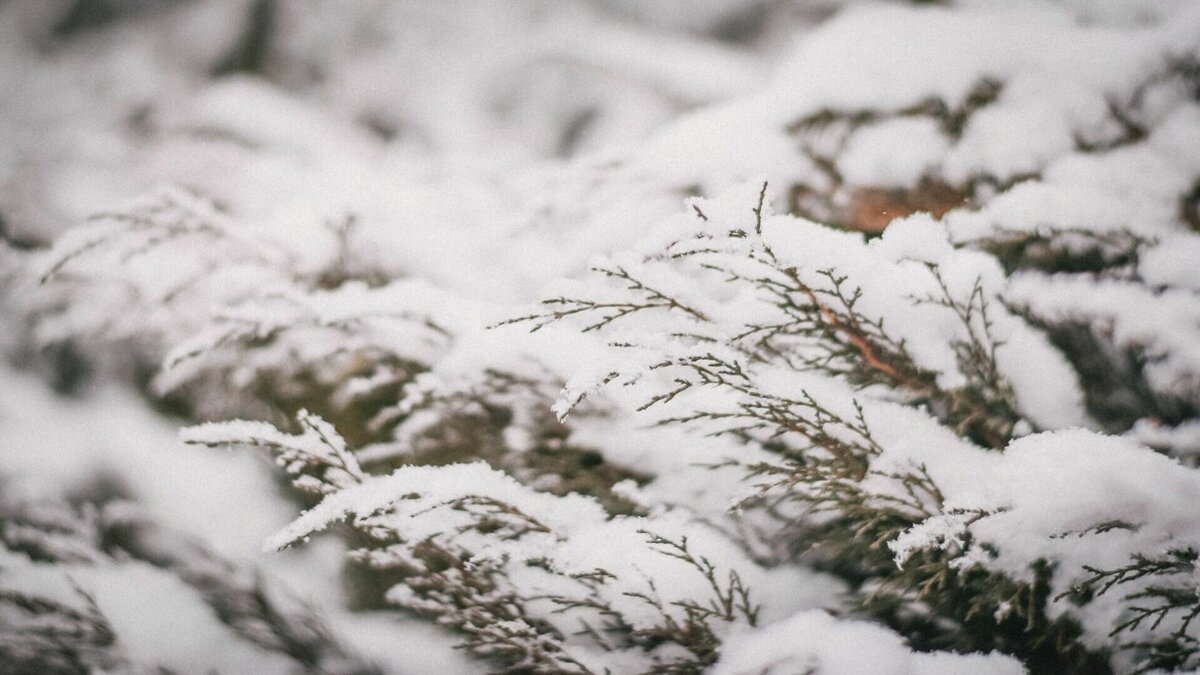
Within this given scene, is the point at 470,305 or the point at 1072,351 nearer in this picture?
the point at 1072,351

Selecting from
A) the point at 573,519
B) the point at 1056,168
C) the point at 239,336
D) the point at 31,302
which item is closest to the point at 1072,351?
the point at 1056,168

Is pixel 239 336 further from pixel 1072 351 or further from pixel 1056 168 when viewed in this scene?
pixel 1056 168

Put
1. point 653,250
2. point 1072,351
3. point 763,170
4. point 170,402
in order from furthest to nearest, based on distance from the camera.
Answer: point 170,402 < point 763,170 < point 1072,351 < point 653,250

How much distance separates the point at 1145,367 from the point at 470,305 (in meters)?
2.18

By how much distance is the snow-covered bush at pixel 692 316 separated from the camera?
1322 millimetres

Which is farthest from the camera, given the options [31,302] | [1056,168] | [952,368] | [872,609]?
[31,302]

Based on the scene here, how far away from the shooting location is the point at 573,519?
5.34 ft

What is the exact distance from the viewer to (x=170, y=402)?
8.53 feet

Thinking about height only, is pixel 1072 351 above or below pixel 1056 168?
below

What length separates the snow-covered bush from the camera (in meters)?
1.32

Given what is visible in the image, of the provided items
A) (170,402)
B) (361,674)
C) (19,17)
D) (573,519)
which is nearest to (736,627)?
(573,519)

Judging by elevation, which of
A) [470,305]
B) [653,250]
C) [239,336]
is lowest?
[653,250]

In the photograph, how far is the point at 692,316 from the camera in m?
1.45

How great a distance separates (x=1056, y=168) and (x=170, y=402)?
148 inches
